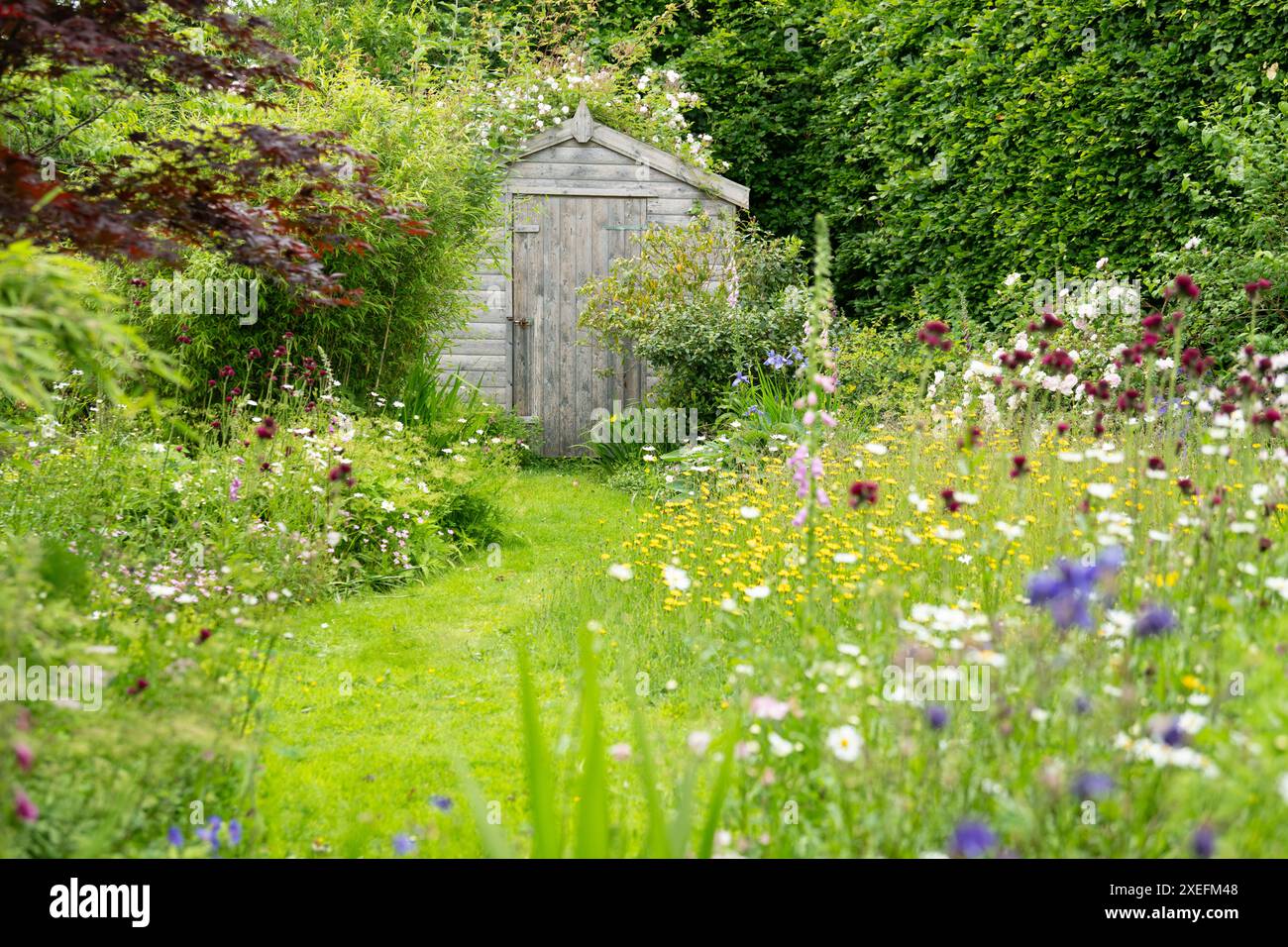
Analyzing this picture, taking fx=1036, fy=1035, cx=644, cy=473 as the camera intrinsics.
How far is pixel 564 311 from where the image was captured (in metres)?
11.0

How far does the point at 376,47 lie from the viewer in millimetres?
14047

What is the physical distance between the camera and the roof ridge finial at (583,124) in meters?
10.6

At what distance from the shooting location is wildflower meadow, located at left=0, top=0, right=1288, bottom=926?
8.21 ft

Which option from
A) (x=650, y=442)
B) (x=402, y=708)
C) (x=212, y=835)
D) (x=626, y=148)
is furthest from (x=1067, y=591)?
(x=626, y=148)

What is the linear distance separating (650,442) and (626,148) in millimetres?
3256

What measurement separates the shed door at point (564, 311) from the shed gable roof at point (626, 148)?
0.44m

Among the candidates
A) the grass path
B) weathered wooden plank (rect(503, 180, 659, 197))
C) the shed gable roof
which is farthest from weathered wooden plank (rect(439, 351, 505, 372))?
the grass path

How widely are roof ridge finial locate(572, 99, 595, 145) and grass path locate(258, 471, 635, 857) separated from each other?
5.38 meters

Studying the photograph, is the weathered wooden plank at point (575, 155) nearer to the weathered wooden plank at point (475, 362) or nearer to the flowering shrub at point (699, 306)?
the flowering shrub at point (699, 306)

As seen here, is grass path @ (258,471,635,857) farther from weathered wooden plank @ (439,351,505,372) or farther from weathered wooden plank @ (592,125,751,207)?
weathered wooden plank @ (592,125,751,207)

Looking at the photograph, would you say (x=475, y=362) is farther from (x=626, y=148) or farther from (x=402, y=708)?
(x=402, y=708)

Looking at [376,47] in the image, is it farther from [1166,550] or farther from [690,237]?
[1166,550]

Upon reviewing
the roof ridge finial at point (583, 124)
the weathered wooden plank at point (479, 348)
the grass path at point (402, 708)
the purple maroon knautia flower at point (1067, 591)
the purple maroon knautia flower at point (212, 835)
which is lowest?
the grass path at point (402, 708)

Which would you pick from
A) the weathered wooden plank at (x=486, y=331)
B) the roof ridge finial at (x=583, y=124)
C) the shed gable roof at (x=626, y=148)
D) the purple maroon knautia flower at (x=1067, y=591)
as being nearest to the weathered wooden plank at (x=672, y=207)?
the shed gable roof at (x=626, y=148)
